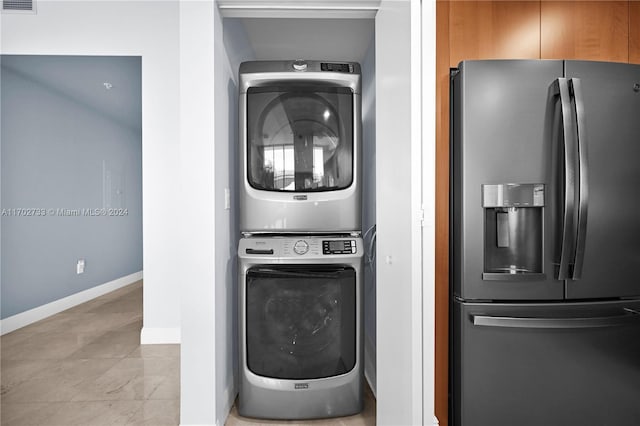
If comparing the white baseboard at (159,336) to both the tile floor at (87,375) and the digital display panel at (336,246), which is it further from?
the digital display panel at (336,246)

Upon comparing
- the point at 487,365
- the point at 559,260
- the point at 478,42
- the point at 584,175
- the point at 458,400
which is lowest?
the point at 458,400

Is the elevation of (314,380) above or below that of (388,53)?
below

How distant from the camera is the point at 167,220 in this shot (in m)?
3.22

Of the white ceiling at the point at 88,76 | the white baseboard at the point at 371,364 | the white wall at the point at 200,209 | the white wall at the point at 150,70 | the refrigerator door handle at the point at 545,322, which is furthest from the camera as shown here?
the white ceiling at the point at 88,76

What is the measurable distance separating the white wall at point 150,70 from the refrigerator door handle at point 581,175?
112 inches

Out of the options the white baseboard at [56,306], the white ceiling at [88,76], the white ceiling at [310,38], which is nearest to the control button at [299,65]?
the white ceiling at [310,38]

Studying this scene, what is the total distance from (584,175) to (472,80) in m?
0.51

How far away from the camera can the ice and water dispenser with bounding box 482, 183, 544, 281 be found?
133 centimetres

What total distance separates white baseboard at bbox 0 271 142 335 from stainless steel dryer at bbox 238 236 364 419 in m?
2.79

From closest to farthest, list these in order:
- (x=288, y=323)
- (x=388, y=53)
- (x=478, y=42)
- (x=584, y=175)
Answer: (x=584, y=175) → (x=478, y=42) → (x=388, y=53) → (x=288, y=323)

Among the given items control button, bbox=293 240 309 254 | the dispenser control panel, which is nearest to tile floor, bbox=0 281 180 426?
control button, bbox=293 240 309 254

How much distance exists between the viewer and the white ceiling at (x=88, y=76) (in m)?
3.28

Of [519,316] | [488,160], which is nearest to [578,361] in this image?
[519,316]

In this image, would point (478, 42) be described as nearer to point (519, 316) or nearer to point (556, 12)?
point (556, 12)
